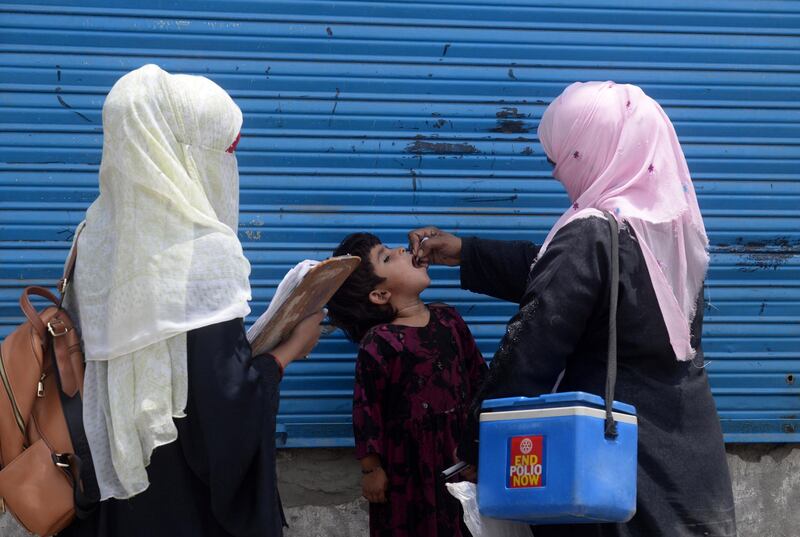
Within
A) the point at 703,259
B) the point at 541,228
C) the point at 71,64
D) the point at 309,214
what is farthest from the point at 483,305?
the point at 71,64

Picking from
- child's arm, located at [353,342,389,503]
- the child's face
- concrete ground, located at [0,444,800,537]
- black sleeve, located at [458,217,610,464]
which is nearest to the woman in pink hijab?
black sleeve, located at [458,217,610,464]

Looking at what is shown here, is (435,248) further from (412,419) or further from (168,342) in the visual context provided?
(168,342)

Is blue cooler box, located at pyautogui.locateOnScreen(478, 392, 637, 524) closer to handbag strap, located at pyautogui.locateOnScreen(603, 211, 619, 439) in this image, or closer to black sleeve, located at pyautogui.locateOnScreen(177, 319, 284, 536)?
handbag strap, located at pyautogui.locateOnScreen(603, 211, 619, 439)

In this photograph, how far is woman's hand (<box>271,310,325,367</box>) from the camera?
2.92m

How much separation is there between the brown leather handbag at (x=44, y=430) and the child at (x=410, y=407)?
1.40 metres

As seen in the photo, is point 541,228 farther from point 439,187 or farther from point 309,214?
point 309,214

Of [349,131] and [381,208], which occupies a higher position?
[349,131]

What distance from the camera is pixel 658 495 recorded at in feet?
9.10

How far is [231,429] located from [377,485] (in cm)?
140

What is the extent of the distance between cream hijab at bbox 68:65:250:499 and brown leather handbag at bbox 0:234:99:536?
0.05m

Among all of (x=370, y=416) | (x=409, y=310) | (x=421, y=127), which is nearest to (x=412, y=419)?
(x=370, y=416)

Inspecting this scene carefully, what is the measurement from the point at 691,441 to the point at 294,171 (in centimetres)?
202

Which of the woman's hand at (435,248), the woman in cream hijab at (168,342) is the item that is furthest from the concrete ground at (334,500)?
the woman in cream hijab at (168,342)

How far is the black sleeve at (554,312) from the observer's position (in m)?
2.75
